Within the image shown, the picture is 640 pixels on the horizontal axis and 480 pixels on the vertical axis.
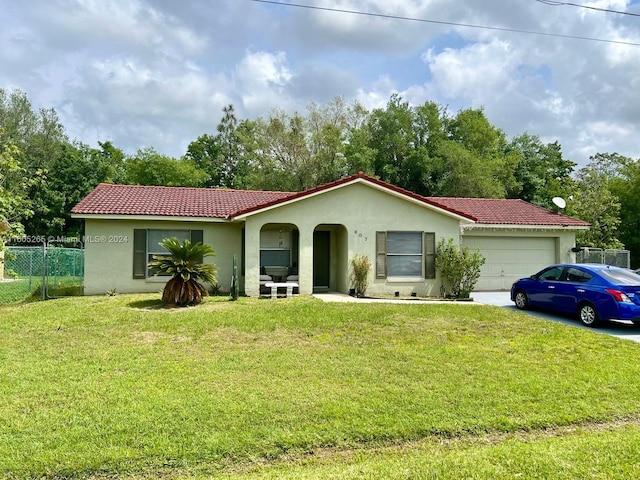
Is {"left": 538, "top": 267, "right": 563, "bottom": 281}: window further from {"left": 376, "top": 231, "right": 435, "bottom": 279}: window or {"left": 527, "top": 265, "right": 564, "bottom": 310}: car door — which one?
{"left": 376, "top": 231, "right": 435, "bottom": 279}: window

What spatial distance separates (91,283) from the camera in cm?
1477

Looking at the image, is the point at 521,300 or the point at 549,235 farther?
the point at 549,235

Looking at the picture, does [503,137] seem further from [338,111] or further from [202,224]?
[202,224]

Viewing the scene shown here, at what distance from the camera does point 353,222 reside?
14914mm

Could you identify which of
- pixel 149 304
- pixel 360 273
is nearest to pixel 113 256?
pixel 149 304

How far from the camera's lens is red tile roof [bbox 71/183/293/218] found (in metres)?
14.8

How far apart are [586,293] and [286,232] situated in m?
10.1

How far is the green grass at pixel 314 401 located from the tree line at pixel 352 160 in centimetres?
2365

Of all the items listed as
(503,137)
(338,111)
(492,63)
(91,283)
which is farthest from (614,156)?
(91,283)

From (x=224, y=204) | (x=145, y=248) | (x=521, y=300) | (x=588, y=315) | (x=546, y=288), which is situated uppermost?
(x=224, y=204)

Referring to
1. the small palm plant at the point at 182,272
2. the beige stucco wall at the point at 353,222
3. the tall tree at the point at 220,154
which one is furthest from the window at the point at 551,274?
the tall tree at the point at 220,154

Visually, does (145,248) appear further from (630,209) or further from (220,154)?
(630,209)

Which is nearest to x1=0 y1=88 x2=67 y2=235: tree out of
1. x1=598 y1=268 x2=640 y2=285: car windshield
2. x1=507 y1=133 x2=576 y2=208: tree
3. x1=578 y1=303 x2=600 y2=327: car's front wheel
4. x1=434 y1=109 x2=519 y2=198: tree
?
x1=434 y1=109 x2=519 y2=198: tree

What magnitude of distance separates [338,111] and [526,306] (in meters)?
26.2
